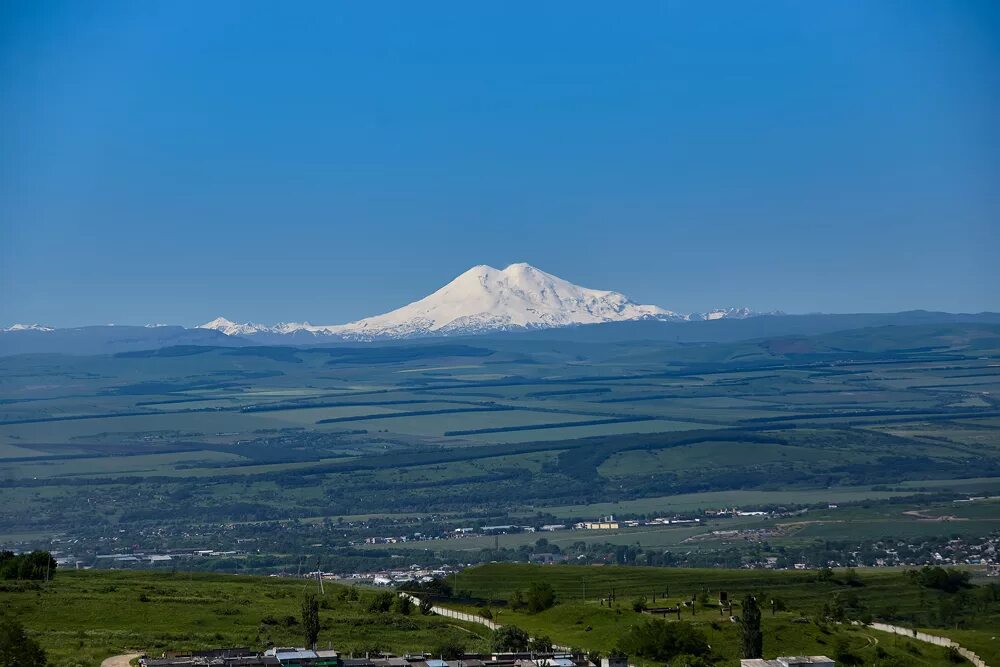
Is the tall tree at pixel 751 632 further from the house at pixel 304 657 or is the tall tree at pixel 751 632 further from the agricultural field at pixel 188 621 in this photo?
the house at pixel 304 657

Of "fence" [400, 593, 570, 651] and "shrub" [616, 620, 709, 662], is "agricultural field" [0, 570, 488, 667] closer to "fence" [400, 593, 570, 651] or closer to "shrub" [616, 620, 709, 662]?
"fence" [400, 593, 570, 651]

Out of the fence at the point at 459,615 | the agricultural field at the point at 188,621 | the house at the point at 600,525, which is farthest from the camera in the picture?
the house at the point at 600,525

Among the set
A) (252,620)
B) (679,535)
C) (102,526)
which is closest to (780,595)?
(252,620)

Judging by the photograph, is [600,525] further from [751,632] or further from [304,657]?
[304,657]

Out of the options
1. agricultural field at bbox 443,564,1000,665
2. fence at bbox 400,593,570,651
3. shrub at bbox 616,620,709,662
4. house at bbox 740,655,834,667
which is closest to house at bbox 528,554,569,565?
agricultural field at bbox 443,564,1000,665

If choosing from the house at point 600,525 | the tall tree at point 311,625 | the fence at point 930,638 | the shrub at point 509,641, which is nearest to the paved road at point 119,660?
the tall tree at point 311,625
